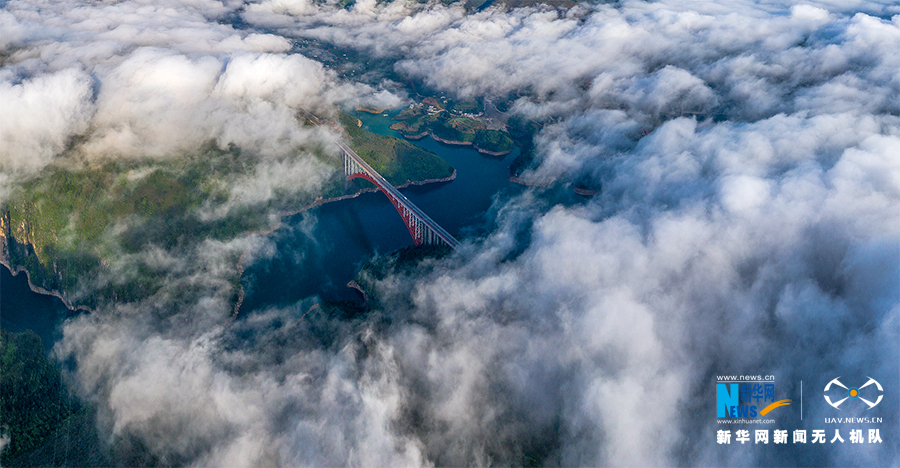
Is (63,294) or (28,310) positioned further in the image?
(63,294)

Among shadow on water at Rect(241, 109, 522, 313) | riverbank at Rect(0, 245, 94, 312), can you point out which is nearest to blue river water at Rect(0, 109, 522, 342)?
shadow on water at Rect(241, 109, 522, 313)

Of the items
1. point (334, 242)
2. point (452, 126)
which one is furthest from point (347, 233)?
point (452, 126)

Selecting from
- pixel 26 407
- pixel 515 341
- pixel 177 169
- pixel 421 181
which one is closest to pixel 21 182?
pixel 177 169

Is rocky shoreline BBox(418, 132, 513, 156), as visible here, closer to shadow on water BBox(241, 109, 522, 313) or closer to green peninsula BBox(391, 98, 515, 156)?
green peninsula BBox(391, 98, 515, 156)

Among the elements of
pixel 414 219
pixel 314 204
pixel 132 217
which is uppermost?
pixel 132 217

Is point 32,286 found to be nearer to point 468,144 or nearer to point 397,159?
point 397,159

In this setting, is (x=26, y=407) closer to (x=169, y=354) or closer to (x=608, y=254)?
(x=169, y=354)
